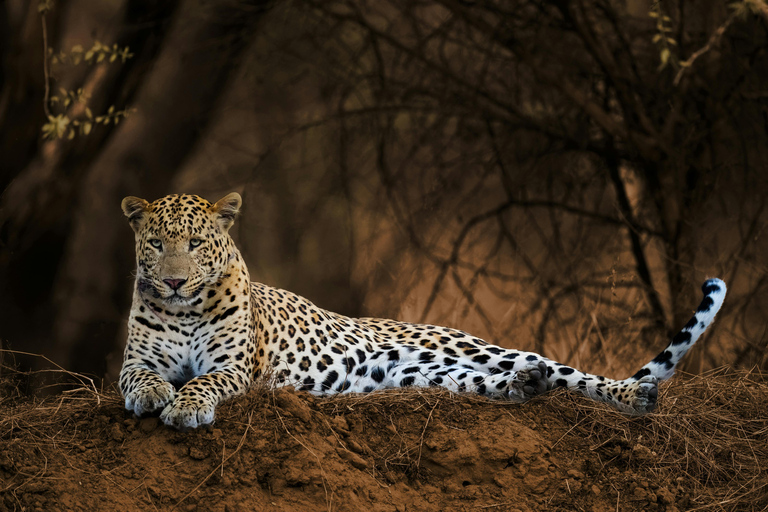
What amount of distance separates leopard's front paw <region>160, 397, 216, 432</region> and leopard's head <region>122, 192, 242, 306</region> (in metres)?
0.81

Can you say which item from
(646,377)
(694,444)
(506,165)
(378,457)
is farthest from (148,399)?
(506,165)

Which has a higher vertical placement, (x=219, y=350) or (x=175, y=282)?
(x=175, y=282)

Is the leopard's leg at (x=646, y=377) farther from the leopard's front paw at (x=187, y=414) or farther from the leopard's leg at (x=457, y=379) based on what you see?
the leopard's front paw at (x=187, y=414)

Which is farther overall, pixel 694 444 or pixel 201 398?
pixel 694 444

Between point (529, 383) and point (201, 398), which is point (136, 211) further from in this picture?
point (529, 383)

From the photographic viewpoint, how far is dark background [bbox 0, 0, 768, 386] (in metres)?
8.88

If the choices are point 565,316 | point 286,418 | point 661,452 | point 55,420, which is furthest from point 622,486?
point 565,316

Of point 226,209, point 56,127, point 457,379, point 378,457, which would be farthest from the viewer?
point 56,127

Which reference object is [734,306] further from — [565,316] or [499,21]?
[499,21]

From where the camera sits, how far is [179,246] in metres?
5.13

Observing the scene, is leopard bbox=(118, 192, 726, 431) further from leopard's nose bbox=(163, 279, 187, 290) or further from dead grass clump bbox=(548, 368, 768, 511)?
dead grass clump bbox=(548, 368, 768, 511)

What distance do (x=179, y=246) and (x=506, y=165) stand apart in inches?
Answer: 191

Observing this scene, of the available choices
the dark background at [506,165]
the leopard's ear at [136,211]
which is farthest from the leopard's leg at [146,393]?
the dark background at [506,165]

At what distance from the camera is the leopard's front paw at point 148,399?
14.9 ft
